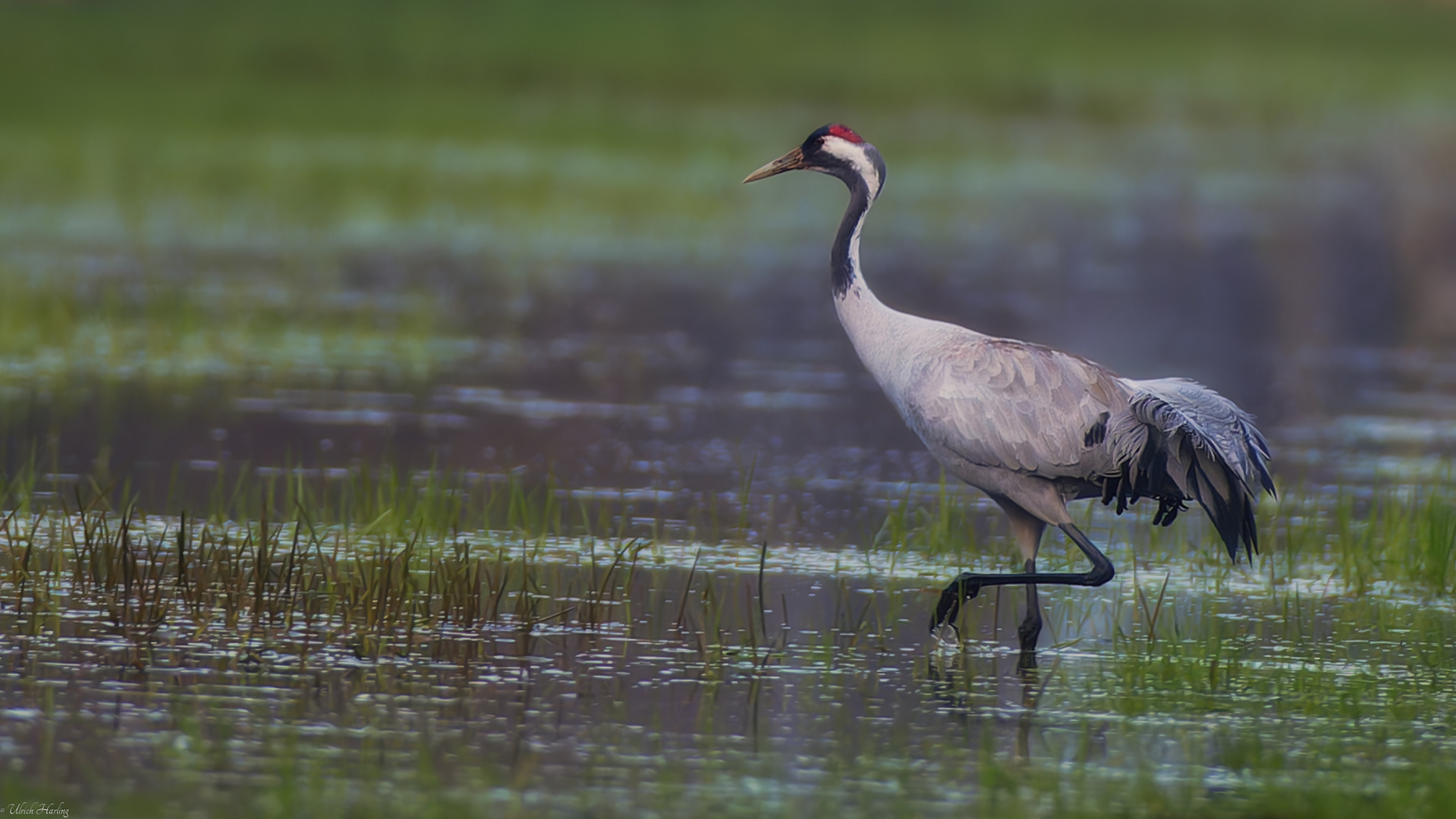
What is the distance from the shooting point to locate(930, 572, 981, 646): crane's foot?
7613 mm

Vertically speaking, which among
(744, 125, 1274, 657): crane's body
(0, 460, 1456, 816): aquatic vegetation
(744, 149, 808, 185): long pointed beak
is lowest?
(0, 460, 1456, 816): aquatic vegetation

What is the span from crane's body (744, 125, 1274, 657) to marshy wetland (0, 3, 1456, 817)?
384 millimetres

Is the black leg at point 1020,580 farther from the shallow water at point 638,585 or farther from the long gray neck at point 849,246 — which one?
the long gray neck at point 849,246

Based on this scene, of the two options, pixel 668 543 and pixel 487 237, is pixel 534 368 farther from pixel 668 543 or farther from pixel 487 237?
pixel 487 237

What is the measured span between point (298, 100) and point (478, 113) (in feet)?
9.73

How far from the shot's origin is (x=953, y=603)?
25.2 ft

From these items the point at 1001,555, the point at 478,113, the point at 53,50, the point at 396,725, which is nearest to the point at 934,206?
the point at 478,113

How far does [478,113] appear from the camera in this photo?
3425 centimetres

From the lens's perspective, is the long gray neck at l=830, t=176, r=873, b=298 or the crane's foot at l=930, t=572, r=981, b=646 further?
the long gray neck at l=830, t=176, r=873, b=298

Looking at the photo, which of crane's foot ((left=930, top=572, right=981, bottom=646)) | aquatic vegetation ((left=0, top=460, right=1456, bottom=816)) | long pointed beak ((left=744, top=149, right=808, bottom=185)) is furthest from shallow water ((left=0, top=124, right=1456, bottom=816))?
long pointed beak ((left=744, top=149, right=808, bottom=185))

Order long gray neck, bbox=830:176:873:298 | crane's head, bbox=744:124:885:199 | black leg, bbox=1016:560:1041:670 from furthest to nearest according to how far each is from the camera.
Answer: crane's head, bbox=744:124:885:199
long gray neck, bbox=830:176:873:298
black leg, bbox=1016:560:1041:670

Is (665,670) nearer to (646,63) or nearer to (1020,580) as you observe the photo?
(1020,580)

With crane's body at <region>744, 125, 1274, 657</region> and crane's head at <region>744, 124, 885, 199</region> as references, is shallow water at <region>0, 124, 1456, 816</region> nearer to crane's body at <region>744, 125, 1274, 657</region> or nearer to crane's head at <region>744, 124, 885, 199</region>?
crane's body at <region>744, 125, 1274, 657</region>

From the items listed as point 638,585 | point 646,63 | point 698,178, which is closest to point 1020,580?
point 638,585
